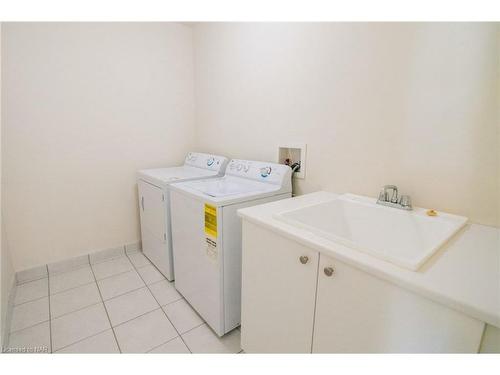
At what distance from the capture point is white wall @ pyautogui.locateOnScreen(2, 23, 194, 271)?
189cm

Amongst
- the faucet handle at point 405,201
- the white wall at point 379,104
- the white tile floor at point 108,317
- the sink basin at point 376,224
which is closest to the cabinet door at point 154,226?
the white tile floor at point 108,317

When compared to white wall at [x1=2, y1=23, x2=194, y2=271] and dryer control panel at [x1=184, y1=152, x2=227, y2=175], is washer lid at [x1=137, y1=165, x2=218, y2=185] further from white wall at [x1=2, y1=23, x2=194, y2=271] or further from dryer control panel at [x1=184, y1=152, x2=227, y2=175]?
white wall at [x1=2, y1=23, x2=194, y2=271]

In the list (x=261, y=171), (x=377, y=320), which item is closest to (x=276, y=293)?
(x=377, y=320)

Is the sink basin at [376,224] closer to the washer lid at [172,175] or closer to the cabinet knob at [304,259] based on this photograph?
the cabinet knob at [304,259]

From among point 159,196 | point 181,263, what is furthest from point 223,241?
point 159,196

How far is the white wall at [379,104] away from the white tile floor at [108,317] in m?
1.20

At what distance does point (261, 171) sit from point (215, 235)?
64 cm

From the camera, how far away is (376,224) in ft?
4.19

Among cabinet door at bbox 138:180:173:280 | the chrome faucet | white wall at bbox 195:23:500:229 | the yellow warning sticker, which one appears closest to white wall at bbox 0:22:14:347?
cabinet door at bbox 138:180:173:280

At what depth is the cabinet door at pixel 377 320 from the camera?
63 cm

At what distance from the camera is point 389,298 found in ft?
2.40

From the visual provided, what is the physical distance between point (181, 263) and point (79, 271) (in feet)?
3.73

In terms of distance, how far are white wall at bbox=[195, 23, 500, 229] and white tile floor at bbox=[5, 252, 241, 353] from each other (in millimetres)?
1204

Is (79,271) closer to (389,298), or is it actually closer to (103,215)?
(103,215)
